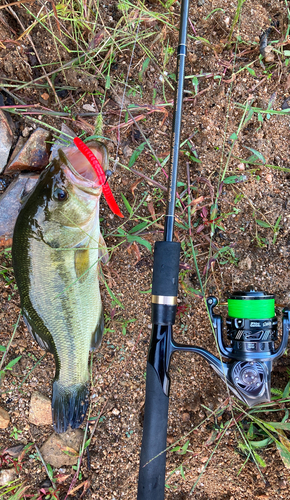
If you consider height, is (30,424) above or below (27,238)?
below

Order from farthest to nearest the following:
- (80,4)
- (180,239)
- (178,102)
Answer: (180,239)
(80,4)
(178,102)

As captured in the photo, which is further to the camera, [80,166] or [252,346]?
[80,166]

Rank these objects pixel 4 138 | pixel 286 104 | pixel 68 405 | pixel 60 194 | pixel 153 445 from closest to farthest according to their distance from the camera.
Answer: pixel 153 445 → pixel 60 194 → pixel 68 405 → pixel 4 138 → pixel 286 104

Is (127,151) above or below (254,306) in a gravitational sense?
above

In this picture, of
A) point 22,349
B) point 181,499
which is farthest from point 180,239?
point 181,499

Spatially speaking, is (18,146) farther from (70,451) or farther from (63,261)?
(70,451)

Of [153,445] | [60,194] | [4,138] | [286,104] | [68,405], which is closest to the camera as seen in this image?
[153,445]

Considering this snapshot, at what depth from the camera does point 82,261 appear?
1.94 m

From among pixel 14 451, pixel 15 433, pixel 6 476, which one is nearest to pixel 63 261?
pixel 15 433

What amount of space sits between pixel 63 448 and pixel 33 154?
1947mm

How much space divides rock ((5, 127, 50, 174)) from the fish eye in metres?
0.41

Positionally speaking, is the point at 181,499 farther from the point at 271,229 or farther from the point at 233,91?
the point at 233,91

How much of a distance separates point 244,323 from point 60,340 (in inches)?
41.5

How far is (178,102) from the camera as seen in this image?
1.68 metres
